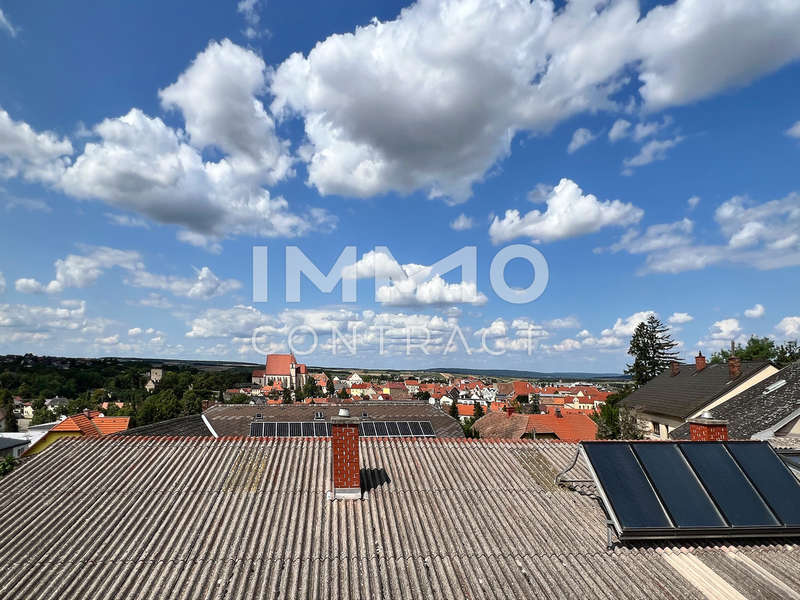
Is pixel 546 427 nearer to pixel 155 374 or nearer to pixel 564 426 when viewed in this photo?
pixel 564 426

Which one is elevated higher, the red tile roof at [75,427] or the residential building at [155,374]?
the red tile roof at [75,427]

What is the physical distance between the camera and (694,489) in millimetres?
7789

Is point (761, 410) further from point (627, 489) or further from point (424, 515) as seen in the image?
point (424, 515)

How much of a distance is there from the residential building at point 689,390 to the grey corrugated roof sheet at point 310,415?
45.6ft

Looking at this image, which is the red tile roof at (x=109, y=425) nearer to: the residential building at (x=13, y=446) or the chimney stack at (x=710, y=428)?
the residential building at (x=13, y=446)

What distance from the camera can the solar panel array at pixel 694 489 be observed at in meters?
7.28

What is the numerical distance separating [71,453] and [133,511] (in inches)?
121

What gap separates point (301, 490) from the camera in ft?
27.6

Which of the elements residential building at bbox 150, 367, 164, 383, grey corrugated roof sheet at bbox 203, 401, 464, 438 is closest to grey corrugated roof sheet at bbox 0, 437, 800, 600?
grey corrugated roof sheet at bbox 203, 401, 464, 438

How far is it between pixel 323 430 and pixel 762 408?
2096 centimetres

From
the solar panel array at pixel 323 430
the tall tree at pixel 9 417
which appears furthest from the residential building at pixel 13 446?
the tall tree at pixel 9 417

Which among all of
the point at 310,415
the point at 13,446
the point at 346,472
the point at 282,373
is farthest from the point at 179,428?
the point at 282,373

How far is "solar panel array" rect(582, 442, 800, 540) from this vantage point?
7.28m

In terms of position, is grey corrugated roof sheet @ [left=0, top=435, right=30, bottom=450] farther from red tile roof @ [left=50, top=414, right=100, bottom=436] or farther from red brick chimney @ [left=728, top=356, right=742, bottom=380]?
red brick chimney @ [left=728, top=356, right=742, bottom=380]
